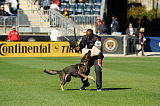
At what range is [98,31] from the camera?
3544 centimetres

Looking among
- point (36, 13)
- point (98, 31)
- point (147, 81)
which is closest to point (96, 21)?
point (98, 31)

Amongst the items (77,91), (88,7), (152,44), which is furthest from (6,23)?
(77,91)

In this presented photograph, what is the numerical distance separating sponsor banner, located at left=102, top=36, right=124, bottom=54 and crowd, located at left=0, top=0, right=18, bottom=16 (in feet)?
22.0

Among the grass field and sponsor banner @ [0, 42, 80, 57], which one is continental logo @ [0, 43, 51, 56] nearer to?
sponsor banner @ [0, 42, 80, 57]

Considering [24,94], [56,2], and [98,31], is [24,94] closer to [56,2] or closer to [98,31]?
[98,31]

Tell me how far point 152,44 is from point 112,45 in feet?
14.5

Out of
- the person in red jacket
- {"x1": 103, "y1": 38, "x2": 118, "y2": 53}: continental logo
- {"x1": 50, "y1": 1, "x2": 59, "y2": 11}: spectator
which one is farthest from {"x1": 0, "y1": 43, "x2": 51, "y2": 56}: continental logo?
{"x1": 50, "y1": 1, "x2": 59, "y2": 11}: spectator

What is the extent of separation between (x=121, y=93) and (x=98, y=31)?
22001 mm

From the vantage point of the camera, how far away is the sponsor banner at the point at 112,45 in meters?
33.2

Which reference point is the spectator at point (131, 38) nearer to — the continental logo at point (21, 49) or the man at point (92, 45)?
the continental logo at point (21, 49)

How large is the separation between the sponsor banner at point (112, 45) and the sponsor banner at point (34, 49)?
2.35 metres

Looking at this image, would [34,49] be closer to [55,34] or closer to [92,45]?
[55,34]

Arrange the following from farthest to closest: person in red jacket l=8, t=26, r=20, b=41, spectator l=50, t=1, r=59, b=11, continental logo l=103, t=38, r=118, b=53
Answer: spectator l=50, t=1, r=59, b=11
continental logo l=103, t=38, r=118, b=53
person in red jacket l=8, t=26, r=20, b=41

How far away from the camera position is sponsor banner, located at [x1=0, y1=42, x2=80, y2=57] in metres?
31.6
